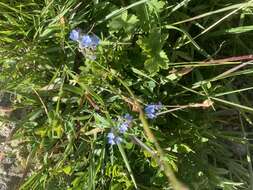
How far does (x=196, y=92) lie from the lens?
144 centimetres

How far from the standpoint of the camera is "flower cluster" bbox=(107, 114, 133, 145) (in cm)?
138

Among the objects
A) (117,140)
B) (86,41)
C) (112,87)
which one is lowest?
(117,140)

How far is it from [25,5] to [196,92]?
58 centimetres

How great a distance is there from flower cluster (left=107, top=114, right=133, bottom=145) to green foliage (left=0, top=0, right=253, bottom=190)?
0.02m

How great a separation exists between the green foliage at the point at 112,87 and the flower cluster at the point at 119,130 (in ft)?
0.06

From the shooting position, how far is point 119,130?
138cm

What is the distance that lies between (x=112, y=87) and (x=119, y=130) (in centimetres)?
13

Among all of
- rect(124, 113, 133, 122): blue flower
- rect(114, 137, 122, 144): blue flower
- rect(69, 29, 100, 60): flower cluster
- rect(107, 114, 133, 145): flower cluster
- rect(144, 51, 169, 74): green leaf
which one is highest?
rect(69, 29, 100, 60): flower cluster

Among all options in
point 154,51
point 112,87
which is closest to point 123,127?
point 112,87

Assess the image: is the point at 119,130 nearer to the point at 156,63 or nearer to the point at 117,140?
the point at 117,140

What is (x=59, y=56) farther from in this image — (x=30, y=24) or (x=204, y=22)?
(x=204, y=22)

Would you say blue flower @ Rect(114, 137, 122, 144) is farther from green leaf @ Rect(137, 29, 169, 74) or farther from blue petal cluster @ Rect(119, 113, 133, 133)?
green leaf @ Rect(137, 29, 169, 74)

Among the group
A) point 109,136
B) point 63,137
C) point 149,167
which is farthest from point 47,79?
point 149,167

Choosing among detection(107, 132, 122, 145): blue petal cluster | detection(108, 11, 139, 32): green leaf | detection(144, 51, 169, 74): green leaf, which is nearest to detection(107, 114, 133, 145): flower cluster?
detection(107, 132, 122, 145): blue petal cluster
